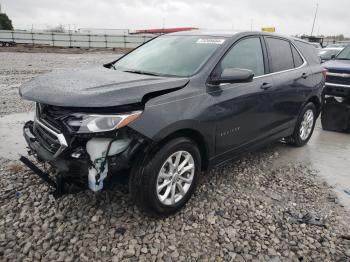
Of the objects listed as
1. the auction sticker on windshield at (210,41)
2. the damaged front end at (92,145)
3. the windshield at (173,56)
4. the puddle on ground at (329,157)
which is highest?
the auction sticker on windshield at (210,41)

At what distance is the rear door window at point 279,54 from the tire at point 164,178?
72.9 inches

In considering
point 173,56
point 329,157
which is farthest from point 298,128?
point 173,56

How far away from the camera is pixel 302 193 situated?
378 cm

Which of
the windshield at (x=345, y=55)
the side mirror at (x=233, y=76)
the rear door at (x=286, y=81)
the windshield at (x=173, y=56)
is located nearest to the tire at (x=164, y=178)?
the side mirror at (x=233, y=76)

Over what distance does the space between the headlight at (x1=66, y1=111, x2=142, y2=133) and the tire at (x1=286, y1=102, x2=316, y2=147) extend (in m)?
3.30

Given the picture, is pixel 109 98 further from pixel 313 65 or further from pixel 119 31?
pixel 119 31

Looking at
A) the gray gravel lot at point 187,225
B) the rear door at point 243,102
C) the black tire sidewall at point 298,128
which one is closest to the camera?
the gray gravel lot at point 187,225

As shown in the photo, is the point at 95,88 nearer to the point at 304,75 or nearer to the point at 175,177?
the point at 175,177

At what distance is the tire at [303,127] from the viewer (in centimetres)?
502

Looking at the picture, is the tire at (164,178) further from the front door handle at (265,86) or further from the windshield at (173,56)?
the front door handle at (265,86)

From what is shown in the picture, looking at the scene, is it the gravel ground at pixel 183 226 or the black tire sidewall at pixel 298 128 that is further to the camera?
the black tire sidewall at pixel 298 128

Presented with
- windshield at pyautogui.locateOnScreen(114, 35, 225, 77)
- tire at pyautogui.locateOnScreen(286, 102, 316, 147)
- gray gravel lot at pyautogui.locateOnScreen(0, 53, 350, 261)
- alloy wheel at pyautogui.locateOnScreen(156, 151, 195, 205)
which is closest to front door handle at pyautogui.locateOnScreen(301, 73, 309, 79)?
tire at pyautogui.locateOnScreen(286, 102, 316, 147)

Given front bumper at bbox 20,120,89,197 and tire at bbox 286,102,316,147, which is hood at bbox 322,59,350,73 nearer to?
tire at bbox 286,102,316,147

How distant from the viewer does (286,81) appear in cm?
433
